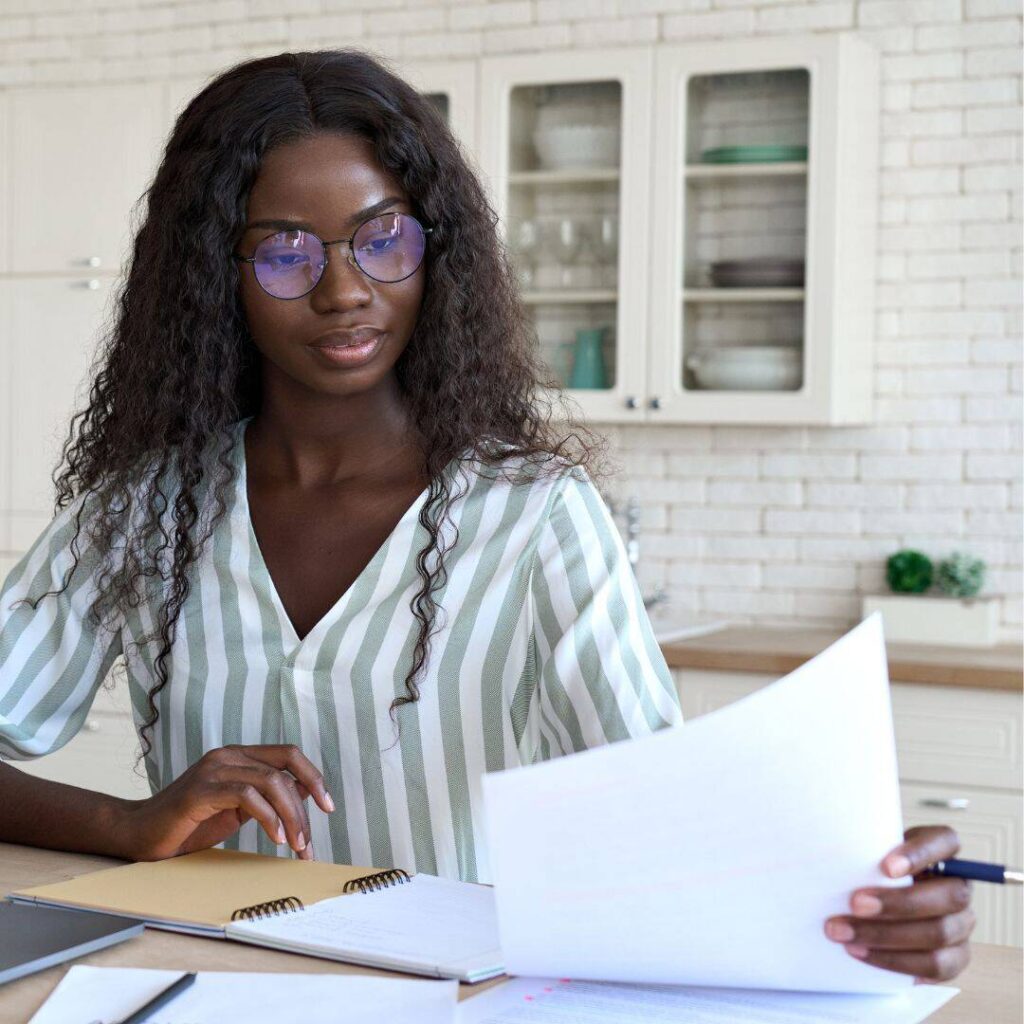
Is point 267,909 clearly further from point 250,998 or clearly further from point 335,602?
point 335,602

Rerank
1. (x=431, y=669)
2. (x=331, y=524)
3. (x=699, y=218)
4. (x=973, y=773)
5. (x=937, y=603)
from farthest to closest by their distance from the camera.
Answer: (x=699, y=218), (x=937, y=603), (x=973, y=773), (x=331, y=524), (x=431, y=669)

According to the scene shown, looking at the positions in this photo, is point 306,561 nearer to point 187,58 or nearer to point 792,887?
point 792,887

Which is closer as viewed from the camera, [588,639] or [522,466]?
[588,639]

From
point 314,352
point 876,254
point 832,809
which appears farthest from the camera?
point 876,254

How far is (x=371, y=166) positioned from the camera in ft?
5.26

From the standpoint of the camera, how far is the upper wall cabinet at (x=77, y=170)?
418cm

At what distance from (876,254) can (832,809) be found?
3.03 metres

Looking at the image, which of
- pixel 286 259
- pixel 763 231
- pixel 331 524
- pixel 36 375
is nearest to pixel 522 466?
pixel 331 524

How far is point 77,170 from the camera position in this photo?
167 inches

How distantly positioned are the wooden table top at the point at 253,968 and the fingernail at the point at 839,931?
0.09m

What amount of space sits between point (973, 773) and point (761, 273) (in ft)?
4.17

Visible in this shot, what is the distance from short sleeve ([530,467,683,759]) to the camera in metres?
1.43

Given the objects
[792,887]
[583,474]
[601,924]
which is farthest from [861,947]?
[583,474]

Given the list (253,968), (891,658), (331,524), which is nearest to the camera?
(253,968)
